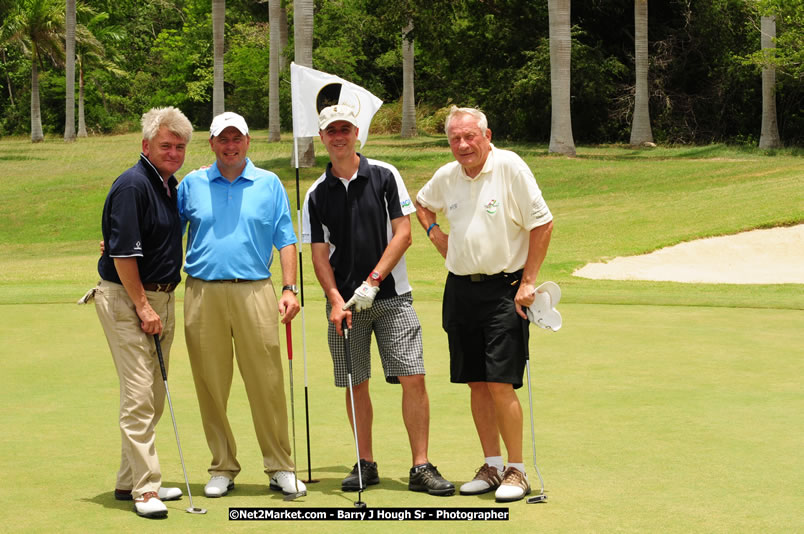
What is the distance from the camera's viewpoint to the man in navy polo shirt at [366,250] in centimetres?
554

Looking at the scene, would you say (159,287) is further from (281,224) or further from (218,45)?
(218,45)

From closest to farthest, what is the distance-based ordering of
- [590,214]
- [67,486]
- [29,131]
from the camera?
[67,486] < [590,214] < [29,131]

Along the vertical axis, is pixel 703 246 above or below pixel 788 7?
below

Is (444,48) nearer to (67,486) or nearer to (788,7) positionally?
(788,7)

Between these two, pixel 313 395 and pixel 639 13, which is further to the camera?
pixel 639 13

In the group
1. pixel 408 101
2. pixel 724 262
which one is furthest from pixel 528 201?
pixel 408 101

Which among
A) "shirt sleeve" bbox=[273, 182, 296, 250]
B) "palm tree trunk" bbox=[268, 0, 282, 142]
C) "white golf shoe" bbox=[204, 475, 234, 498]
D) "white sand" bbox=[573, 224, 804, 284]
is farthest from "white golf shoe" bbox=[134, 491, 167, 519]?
"palm tree trunk" bbox=[268, 0, 282, 142]

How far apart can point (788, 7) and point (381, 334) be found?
1012 inches

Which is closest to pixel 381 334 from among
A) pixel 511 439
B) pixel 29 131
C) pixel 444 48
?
pixel 511 439

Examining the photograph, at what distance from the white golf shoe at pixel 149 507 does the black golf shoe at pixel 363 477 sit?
92cm

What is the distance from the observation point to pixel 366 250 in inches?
219

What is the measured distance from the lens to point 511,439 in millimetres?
5340

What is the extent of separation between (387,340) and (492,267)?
72cm

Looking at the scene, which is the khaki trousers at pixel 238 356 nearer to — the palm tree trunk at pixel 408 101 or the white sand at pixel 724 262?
the white sand at pixel 724 262
